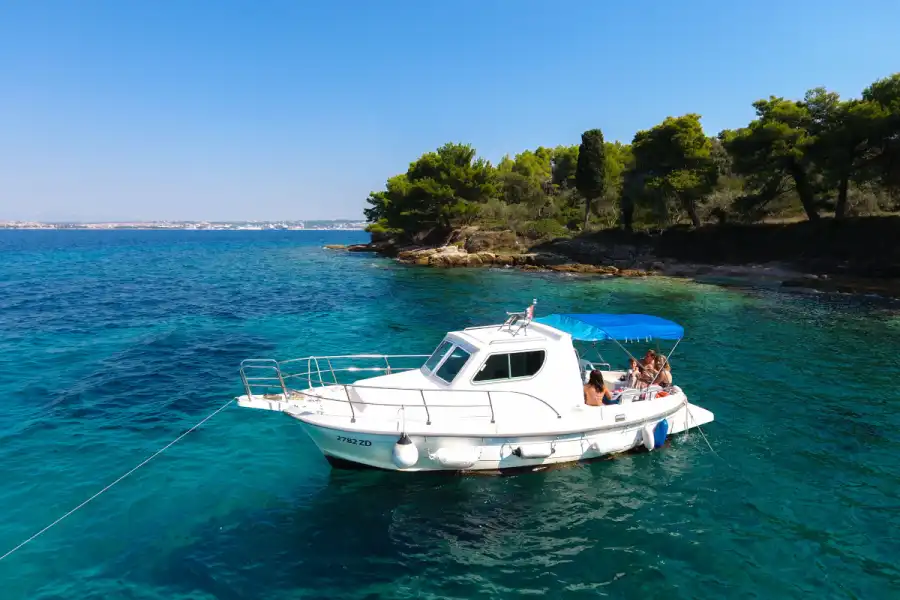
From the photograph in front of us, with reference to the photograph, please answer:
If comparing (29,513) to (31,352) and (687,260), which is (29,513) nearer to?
(31,352)

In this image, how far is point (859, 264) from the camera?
37812mm

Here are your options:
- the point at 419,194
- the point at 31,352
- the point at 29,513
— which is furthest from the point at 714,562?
the point at 419,194

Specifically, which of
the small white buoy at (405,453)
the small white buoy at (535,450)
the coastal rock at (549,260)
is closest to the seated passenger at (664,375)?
the small white buoy at (535,450)

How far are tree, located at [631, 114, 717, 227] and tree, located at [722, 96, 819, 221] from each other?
366 cm

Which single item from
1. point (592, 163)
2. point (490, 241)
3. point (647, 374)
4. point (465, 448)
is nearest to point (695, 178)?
point (592, 163)

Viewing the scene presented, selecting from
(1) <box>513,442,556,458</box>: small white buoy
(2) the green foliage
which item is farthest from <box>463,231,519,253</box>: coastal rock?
(1) <box>513,442,556,458</box>: small white buoy

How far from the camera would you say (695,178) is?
47.7m

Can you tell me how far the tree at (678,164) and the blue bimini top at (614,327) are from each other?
38.4m

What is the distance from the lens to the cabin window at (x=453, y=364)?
38.7 ft

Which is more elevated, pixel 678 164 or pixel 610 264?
pixel 678 164

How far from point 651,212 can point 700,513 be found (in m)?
47.8

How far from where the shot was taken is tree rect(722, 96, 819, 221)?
1624 inches

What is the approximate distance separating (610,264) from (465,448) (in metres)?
44.7

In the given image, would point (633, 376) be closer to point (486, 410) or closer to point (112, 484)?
point (486, 410)
